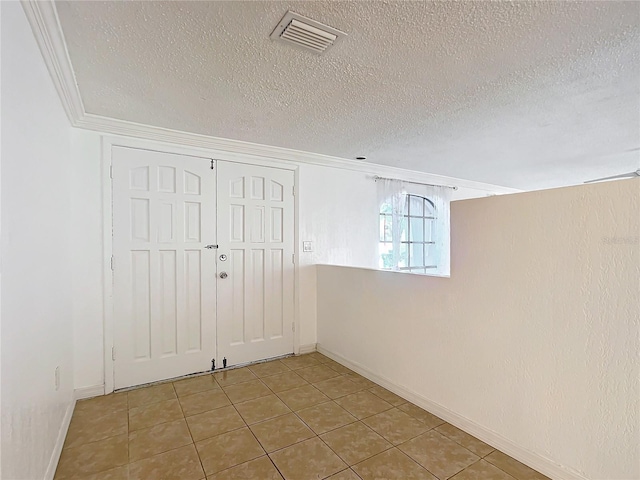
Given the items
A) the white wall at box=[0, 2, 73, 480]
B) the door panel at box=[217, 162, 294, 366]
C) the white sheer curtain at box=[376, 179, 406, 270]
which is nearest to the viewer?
the white wall at box=[0, 2, 73, 480]

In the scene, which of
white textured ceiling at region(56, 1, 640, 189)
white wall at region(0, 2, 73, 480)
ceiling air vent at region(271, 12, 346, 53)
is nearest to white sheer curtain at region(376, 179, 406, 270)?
white textured ceiling at region(56, 1, 640, 189)

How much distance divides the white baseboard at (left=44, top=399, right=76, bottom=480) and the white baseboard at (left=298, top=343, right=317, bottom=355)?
2.01 m

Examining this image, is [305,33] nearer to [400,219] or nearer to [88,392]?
[88,392]

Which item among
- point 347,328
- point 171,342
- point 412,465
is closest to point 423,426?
point 412,465

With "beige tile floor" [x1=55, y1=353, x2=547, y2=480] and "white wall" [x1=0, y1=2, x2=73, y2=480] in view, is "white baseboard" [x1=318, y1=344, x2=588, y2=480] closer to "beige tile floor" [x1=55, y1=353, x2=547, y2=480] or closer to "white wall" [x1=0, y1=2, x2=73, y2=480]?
"beige tile floor" [x1=55, y1=353, x2=547, y2=480]

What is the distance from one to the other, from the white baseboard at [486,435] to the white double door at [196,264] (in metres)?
1.27

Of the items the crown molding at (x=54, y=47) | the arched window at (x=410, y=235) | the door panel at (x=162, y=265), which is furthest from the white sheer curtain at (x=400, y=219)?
the crown molding at (x=54, y=47)

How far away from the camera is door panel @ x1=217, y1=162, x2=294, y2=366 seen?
3.13 metres

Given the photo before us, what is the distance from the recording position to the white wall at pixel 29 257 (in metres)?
1.12

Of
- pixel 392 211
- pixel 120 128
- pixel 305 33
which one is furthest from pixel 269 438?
pixel 392 211

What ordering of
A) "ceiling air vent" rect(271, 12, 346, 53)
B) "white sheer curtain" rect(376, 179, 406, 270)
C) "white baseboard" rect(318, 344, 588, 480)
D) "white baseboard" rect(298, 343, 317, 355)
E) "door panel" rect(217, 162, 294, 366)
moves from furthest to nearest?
"white sheer curtain" rect(376, 179, 406, 270), "white baseboard" rect(298, 343, 317, 355), "door panel" rect(217, 162, 294, 366), "white baseboard" rect(318, 344, 588, 480), "ceiling air vent" rect(271, 12, 346, 53)

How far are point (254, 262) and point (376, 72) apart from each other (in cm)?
213

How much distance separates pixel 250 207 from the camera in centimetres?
325

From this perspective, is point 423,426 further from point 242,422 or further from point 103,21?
point 103,21
